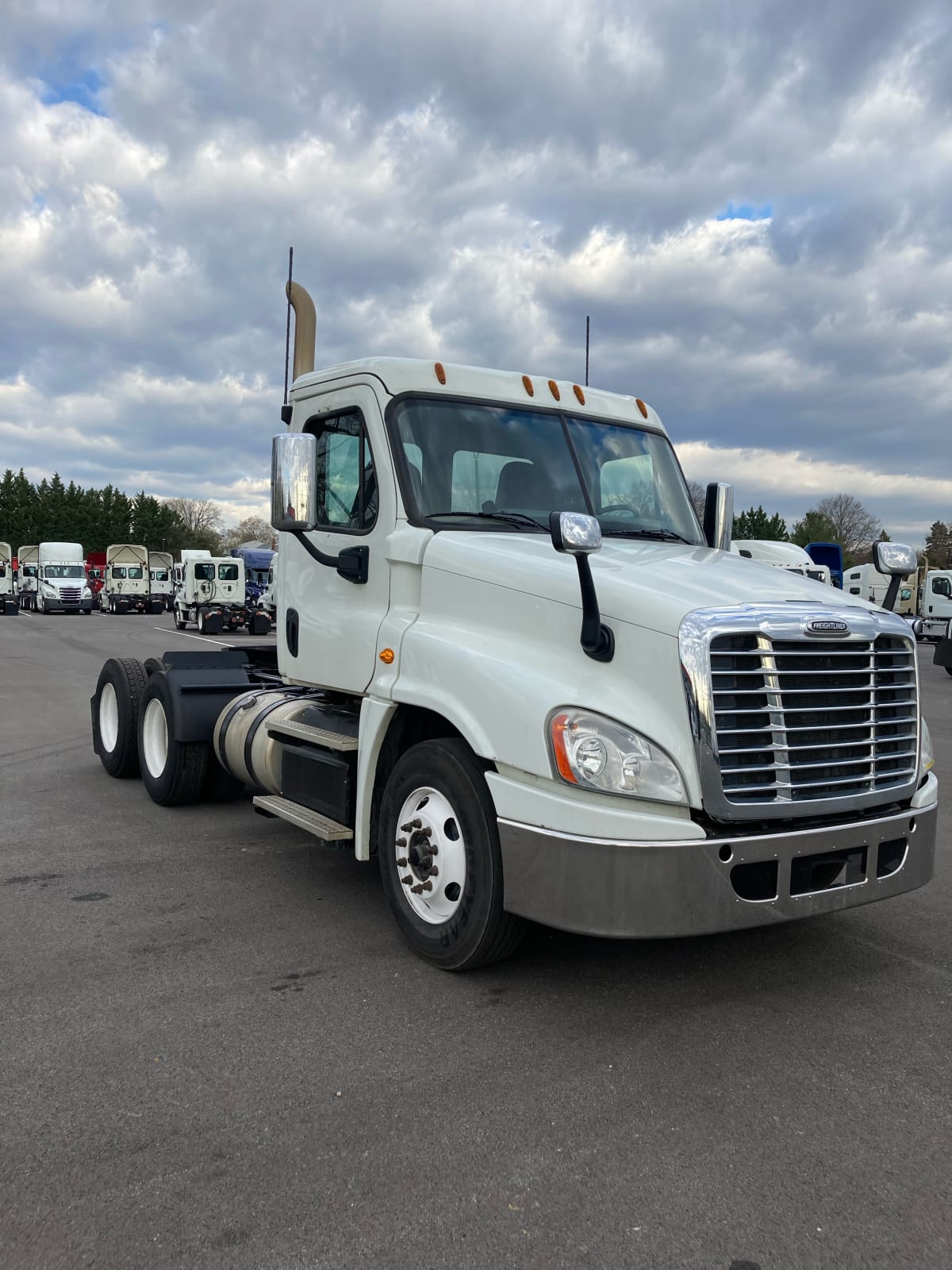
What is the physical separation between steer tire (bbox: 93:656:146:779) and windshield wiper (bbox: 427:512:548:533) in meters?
4.25

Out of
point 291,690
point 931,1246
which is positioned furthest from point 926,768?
point 291,690

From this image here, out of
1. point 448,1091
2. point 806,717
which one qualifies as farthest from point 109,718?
point 806,717

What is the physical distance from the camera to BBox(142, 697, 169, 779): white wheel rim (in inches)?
301

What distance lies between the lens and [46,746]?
10.4 metres

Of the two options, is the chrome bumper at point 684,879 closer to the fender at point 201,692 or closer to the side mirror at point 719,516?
the side mirror at point 719,516

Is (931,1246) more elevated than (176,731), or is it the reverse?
(176,731)

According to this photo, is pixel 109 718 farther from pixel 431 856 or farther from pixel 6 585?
pixel 6 585

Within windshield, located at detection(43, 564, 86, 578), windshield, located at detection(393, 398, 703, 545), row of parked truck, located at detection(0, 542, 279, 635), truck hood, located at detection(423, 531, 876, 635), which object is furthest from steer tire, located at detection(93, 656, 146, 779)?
windshield, located at detection(43, 564, 86, 578)

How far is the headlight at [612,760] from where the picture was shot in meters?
3.59

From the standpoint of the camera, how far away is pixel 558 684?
3.78 meters

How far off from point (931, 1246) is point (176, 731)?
18.6 feet

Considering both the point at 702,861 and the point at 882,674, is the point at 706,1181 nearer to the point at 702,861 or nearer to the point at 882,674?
the point at 702,861

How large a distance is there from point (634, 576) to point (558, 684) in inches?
22.4

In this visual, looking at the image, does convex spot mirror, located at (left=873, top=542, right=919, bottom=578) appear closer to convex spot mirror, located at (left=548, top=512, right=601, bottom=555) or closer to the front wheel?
convex spot mirror, located at (left=548, top=512, right=601, bottom=555)
